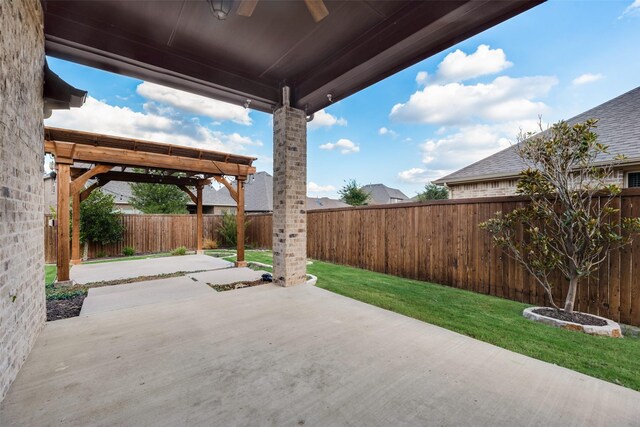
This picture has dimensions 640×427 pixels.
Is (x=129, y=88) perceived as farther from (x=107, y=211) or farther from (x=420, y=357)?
(x=420, y=357)

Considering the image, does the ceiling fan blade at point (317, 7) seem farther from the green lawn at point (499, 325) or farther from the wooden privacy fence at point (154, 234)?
the wooden privacy fence at point (154, 234)

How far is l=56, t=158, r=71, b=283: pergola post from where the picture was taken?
5418mm

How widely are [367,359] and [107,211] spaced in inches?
441

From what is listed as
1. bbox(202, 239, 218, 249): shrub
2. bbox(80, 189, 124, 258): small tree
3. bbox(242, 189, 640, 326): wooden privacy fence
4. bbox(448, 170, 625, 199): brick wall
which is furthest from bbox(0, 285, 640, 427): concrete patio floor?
bbox(202, 239, 218, 249): shrub

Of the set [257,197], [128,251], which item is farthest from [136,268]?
[257,197]

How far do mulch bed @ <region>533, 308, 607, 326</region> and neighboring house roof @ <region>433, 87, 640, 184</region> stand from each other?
2674mm

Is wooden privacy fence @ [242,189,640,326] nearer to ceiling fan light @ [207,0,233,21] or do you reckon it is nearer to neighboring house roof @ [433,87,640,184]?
neighboring house roof @ [433,87,640,184]

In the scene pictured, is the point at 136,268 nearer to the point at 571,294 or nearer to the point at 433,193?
the point at 571,294

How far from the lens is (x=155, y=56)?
3.53 m

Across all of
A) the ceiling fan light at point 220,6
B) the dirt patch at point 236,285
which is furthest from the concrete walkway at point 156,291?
the ceiling fan light at point 220,6

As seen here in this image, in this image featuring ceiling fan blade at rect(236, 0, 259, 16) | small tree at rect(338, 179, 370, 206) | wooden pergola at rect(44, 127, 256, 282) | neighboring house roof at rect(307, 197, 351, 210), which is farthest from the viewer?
neighboring house roof at rect(307, 197, 351, 210)

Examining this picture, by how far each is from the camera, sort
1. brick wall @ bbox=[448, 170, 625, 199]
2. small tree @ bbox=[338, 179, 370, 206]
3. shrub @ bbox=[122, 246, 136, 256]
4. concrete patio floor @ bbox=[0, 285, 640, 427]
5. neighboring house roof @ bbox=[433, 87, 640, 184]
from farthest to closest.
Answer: small tree @ bbox=[338, 179, 370, 206], shrub @ bbox=[122, 246, 136, 256], brick wall @ bbox=[448, 170, 625, 199], neighboring house roof @ bbox=[433, 87, 640, 184], concrete patio floor @ bbox=[0, 285, 640, 427]

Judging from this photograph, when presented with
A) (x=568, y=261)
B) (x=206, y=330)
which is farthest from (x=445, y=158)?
(x=206, y=330)

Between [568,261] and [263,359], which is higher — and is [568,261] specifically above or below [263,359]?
above
